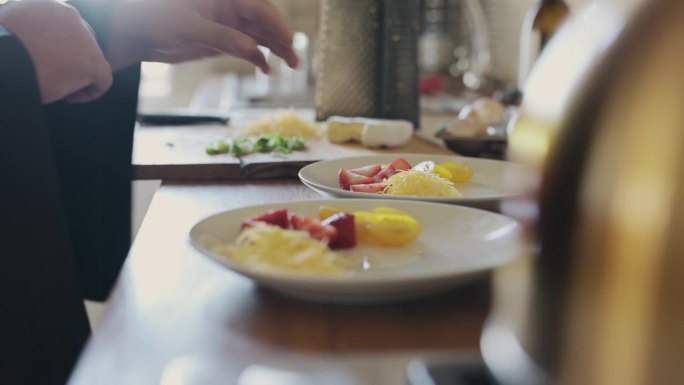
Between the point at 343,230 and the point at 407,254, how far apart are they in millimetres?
56

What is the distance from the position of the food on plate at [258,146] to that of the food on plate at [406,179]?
283mm

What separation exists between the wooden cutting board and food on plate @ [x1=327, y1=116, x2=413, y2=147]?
14 mm

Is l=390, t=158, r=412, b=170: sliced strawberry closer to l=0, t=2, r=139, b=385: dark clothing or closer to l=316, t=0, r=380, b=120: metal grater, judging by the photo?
l=0, t=2, r=139, b=385: dark clothing

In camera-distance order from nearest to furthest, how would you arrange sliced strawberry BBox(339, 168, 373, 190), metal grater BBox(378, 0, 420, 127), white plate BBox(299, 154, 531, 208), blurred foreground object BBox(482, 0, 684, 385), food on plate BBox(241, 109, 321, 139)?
blurred foreground object BBox(482, 0, 684, 385) → white plate BBox(299, 154, 531, 208) → sliced strawberry BBox(339, 168, 373, 190) → food on plate BBox(241, 109, 321, 139) → metal grater BBox(378, 0, 420, 127)

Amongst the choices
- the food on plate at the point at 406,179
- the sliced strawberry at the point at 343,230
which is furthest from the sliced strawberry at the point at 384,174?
the sliced strawberry at the point at 343,230

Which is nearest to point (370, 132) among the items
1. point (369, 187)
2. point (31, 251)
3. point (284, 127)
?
point (284, 127)

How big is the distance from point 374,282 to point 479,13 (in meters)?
2.48

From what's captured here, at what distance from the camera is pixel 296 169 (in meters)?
1.08

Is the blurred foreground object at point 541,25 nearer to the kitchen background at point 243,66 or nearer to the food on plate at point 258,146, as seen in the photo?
the food on plate at point 258,146

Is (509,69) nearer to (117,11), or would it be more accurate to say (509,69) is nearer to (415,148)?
(415,148)

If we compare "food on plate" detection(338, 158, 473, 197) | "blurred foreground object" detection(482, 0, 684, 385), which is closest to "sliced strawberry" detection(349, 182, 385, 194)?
"food on plate" detection(338, 158, 473, 197)

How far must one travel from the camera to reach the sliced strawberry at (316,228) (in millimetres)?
578

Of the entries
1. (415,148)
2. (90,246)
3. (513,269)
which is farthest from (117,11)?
(513,269)

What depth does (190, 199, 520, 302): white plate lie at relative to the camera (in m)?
0.49
